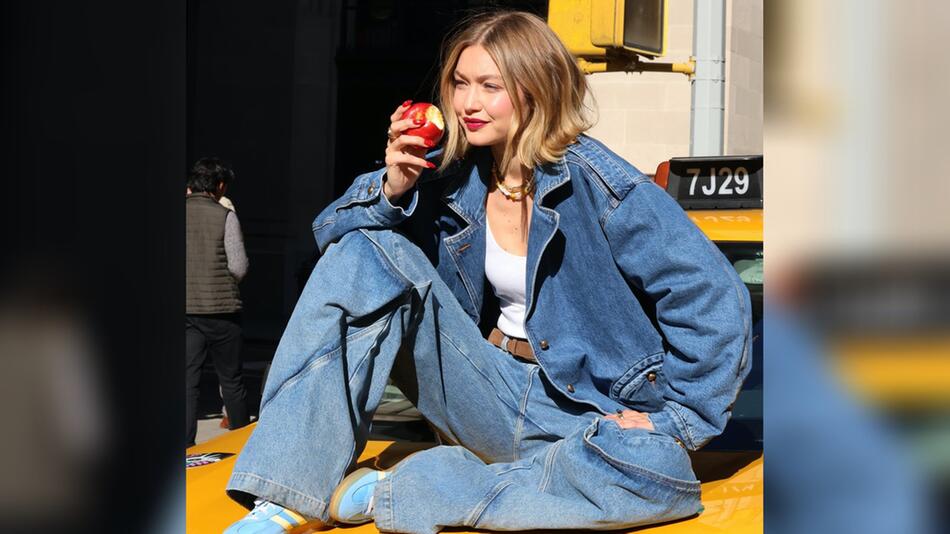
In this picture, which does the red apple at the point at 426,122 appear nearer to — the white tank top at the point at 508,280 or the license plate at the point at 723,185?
the white tank top at the point at 508,280

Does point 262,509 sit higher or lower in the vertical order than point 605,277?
lower

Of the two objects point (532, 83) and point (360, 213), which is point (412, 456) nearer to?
point (360, 213)

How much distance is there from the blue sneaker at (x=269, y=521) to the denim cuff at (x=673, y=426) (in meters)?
0.73

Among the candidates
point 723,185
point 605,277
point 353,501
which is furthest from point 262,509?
point 723,185

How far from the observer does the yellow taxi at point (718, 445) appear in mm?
2502

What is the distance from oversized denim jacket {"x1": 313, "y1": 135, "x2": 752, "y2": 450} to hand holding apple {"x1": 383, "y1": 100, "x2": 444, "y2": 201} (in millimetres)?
38

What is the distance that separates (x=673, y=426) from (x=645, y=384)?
189 millimetres

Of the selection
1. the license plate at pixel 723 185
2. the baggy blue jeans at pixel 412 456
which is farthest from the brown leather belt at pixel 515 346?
the license plate at pixel 723 185

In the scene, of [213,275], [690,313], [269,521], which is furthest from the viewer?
[213,275]

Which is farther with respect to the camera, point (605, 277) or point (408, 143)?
point (605, 277)

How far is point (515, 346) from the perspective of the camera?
292cm
